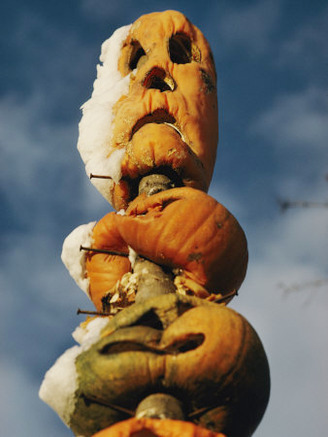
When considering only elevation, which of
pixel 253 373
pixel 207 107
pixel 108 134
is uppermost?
pixel 207 107

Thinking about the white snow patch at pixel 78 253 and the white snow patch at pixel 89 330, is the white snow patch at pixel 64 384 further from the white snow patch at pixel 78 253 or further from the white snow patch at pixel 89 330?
the white snow patch at pixel 78 253

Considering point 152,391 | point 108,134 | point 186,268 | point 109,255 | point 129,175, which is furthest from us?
point 108,134

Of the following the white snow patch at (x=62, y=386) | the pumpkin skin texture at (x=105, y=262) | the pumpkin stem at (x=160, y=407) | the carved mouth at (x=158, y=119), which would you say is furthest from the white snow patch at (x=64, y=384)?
the carved mouth at (x=158, y=119)

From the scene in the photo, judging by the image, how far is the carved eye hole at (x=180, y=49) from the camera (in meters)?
8.22

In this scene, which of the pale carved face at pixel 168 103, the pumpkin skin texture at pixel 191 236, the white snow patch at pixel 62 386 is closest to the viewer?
the white snow patch at pixel 62 386

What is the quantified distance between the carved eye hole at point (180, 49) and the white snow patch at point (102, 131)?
2.33 feet

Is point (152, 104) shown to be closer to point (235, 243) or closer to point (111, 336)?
point (235, 243)

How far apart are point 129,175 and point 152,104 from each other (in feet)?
2.78

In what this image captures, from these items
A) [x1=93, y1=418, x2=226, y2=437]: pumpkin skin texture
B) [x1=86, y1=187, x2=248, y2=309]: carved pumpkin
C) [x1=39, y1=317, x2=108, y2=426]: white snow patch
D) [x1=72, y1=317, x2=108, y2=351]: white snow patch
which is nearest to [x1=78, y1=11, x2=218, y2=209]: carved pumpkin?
[x1=86, y1=187, x2=248, y2=309]: carved pumpkin

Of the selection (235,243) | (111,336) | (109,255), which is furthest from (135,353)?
(109,255)

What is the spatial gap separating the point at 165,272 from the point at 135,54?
3688mm

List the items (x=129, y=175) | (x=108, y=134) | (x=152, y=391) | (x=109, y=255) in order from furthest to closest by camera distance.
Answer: (x=108, y=134) < (x=129, y=175) < (x=109, y=255) < (x=152, y=391)

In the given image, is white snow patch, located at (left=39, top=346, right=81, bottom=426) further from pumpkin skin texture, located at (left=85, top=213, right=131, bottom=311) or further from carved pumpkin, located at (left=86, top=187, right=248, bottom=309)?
pumpkin skin texture, located at (left=85, top=213, right=131, bottom=311)

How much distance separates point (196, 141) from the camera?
7094mm
